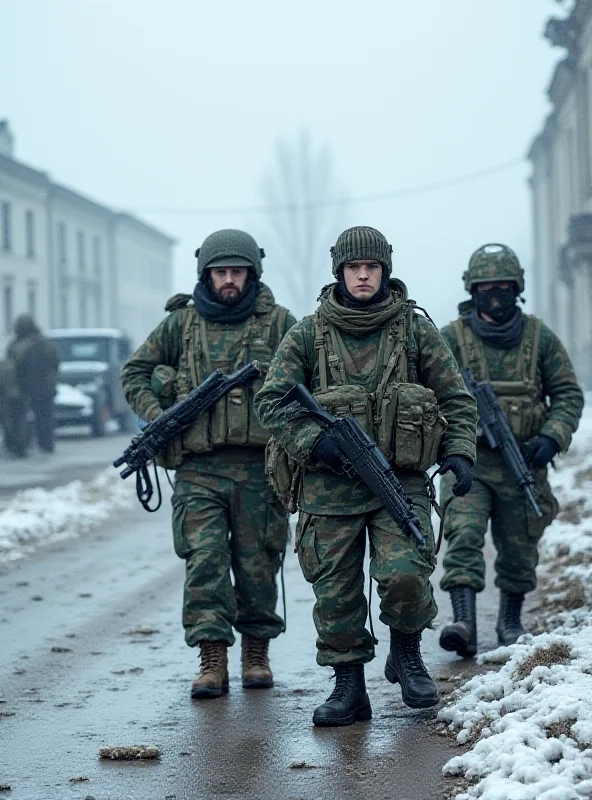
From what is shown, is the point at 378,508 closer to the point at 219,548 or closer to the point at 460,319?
the point at 219,548

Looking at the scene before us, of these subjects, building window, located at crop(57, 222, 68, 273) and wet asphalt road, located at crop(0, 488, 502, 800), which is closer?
wet asphalt road, located at crop(0, 488, 502, 800)

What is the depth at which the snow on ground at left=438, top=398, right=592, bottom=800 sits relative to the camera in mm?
3990

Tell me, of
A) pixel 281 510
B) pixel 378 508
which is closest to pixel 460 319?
pixel 281 510

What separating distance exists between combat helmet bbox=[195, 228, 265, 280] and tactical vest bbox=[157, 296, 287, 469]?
0.24 m

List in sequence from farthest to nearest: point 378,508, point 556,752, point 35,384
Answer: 1. point 35,384
2. point 378,508
3. point 556,752

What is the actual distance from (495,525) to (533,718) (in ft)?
7.86

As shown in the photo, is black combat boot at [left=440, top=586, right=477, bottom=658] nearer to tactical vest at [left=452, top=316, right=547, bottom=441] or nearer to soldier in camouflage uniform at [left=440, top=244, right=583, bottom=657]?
soldier in camouflage uniform at [left=440, top=244, right=583, bottom=657]

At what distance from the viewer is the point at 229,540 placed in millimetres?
6281

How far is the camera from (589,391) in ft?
104

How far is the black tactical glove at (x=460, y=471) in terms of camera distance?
5.21 m

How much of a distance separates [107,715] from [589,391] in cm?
2724

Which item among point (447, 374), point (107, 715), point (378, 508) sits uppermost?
point (447, 374)

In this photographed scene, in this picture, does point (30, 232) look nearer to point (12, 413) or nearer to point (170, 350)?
point (12, 413)

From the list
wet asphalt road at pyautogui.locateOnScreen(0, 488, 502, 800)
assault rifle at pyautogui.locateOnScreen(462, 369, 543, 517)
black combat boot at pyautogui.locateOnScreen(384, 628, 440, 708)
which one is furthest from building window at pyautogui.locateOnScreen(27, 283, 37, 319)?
black combat boot at pyautogui.locateOnScreen(384, 628, 440, 708)
